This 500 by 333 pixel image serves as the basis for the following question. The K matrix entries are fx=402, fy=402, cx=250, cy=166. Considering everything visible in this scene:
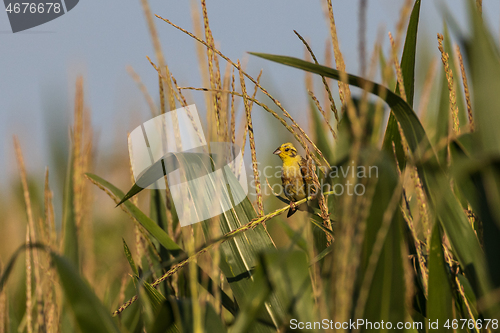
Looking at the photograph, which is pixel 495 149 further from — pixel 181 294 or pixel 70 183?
pixel 70 183

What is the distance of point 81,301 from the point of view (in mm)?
747

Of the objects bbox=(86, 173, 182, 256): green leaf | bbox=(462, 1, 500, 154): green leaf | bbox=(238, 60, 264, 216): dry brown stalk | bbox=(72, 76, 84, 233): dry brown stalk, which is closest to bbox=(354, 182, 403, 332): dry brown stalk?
bbox=(462, 1, 500, 154): green leaf

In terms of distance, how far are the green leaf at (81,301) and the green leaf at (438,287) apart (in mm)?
644

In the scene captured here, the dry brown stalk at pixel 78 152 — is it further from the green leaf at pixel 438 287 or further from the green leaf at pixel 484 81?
the green leaf at pixel 484 81

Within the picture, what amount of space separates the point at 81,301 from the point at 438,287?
71 cm

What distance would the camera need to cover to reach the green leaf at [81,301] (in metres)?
0.73

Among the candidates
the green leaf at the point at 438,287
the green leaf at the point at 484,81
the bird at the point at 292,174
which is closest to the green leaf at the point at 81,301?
the green leaf at the point at 438,287

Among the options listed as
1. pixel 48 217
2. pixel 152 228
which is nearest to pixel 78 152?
pixel 48 217

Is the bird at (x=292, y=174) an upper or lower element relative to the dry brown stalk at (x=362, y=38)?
lower

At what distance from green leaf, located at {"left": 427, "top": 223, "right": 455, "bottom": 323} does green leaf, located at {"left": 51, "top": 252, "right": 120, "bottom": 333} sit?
0.64 meters

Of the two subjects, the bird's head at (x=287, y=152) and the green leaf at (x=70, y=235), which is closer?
the green leaf at (x=70, y=235)

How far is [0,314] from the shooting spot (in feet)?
3.64

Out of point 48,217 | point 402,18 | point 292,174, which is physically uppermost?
point 402,18

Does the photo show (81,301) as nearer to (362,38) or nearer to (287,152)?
(362,38)
